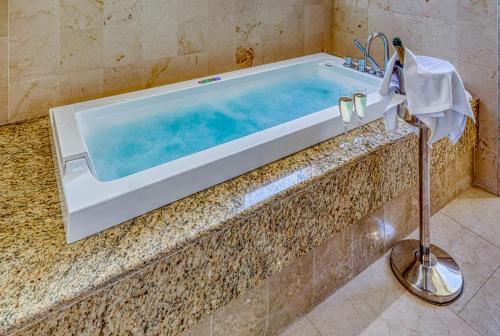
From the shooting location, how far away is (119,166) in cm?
154

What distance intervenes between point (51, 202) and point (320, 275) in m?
1.11

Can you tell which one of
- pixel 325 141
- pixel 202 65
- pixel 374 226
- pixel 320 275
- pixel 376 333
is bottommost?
pixel 376 333

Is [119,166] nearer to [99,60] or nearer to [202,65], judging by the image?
[99,60]

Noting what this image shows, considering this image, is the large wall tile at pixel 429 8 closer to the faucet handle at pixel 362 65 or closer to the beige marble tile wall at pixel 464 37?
the beige marble tile wall at pixel 464 37

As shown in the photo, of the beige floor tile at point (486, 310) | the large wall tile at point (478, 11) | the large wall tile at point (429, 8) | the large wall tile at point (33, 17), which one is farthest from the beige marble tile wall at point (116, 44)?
the beige floor tile at point (486, 310)

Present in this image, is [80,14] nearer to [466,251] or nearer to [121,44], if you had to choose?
[121,44]

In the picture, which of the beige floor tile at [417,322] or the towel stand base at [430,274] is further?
the towel stand base at [430,274]

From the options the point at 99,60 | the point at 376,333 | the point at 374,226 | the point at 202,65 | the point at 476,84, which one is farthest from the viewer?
the point at 202,65

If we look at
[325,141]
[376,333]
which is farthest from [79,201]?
[376,333]

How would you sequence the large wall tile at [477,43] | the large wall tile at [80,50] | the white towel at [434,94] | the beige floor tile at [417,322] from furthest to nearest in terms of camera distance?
the large wall tile at [477,43], the large wall tile at [80,50], the beige floor tile at [417,322], the white towel at [434,94]

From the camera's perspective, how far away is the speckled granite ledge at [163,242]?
2.79 feet

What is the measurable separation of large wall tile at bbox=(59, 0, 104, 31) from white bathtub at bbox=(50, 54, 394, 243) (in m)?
0.39

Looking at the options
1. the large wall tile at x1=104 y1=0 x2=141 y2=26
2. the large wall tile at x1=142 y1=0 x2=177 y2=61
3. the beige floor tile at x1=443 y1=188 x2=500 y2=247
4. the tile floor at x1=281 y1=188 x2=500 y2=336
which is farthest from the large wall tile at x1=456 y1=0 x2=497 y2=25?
the large wall tile at x1=104 y1=0 x2=141 y2=26

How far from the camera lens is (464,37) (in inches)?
77.7
